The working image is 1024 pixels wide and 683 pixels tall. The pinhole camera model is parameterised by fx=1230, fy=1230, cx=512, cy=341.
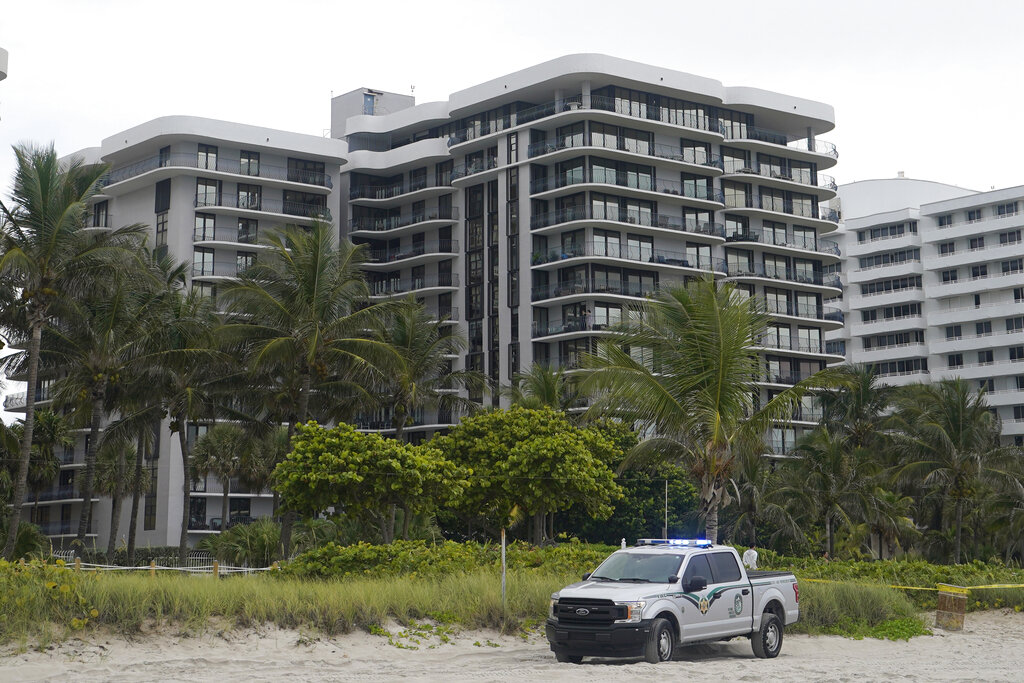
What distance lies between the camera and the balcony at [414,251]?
261 ft

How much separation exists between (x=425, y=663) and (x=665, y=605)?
11.9 feet

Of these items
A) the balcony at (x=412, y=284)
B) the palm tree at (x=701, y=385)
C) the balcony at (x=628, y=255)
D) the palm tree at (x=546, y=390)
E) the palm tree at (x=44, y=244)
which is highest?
the balcony at (x=628, y=255)

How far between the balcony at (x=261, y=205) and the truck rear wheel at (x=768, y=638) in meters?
58.0

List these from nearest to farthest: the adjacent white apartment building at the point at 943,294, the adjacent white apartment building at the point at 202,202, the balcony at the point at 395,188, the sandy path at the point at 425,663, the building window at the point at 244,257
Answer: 1. the sandy path at the point at 425,663
2. the adjacent white apartment building at the point at 202,202
3. the building window at the point at 244,257
4. the balcony at the point at 395,188
5. the adjacent white apartment building at the point at 943,294

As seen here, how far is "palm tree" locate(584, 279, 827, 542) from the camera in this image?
88.9 feet

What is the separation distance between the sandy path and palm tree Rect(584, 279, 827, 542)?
6.60 m

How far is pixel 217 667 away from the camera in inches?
656

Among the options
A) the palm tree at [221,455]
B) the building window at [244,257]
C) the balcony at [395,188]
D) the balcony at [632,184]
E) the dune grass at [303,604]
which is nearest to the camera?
the dune grass at [303,604]

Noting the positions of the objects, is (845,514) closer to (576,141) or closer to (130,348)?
(576,141)

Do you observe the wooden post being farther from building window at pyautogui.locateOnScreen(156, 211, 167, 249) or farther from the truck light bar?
building window at pyautogui.locateOnScreen(156, 211, 167, 249)

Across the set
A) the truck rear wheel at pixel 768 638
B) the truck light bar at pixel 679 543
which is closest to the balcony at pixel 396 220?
the truck light bar at pixel 679 543

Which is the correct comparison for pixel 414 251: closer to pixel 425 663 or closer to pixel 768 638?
pixel 768 638

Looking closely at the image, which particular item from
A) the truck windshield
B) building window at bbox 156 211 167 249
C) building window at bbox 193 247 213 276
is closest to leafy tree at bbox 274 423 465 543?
the truck windshield

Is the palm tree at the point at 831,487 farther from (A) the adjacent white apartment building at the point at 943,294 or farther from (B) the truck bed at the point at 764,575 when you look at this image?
(B) the truck bed at the point at 764,575
